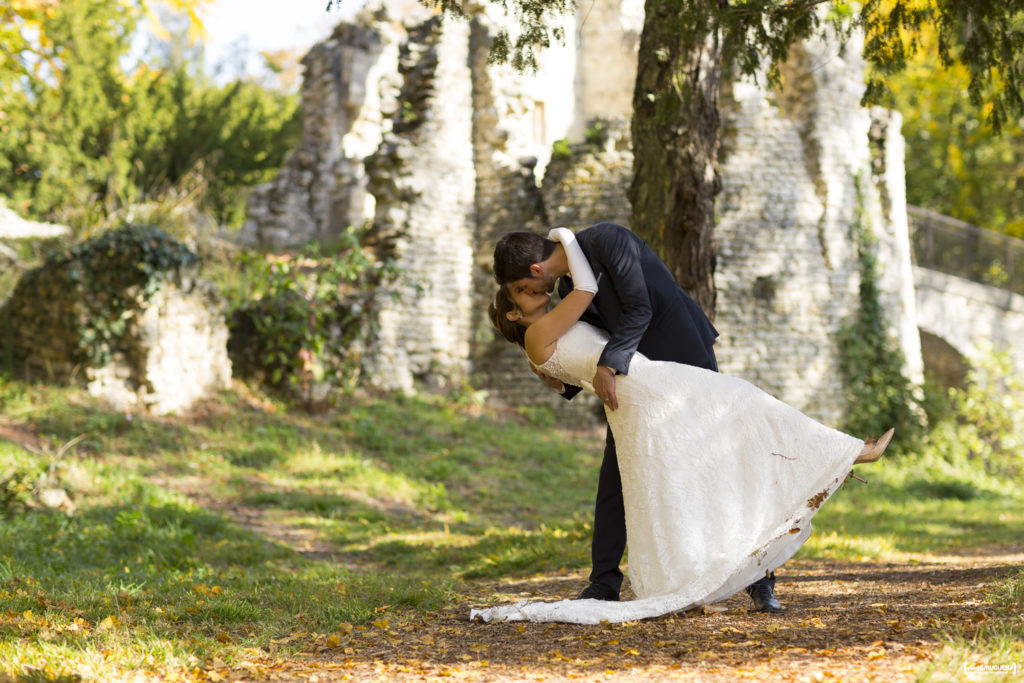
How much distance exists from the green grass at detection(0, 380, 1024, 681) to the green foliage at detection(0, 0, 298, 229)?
26.5 ft

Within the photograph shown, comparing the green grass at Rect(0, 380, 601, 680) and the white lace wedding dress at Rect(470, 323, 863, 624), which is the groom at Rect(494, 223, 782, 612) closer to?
the white lace wedding dress at Rect(470, 323, 863, 624)

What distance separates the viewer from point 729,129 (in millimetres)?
13070

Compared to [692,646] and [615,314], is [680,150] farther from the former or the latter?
[692,646]

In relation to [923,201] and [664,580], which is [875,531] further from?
[923,201]

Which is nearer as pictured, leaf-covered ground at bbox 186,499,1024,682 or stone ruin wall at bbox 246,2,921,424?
leaf-covered ground at bbox 186,499,1024,682

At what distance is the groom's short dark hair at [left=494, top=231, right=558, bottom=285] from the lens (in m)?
3.51

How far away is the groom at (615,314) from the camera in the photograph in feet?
11.4

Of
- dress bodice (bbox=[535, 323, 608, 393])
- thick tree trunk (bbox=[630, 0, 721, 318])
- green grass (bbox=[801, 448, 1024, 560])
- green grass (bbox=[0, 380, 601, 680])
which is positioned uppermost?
thick tree trunk (bbox=[630, 0, 721, 318])

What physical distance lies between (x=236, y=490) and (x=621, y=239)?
594 cm

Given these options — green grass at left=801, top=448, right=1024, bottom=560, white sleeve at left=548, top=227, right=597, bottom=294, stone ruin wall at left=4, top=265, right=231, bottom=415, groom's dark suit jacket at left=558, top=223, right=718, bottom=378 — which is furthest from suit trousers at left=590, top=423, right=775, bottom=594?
stone ruin wall at left=4, top=265, right=231, bottom=415

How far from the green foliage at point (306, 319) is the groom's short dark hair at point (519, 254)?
25.9 ft

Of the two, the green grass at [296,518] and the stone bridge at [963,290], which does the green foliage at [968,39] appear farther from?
the stone bridge at [963,290]

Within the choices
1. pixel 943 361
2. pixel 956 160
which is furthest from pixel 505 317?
pixel 956 160

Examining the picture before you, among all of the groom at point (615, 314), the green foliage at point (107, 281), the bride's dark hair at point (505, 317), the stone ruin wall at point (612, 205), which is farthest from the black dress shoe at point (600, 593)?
the stone ruin wall at point (612, 205)
